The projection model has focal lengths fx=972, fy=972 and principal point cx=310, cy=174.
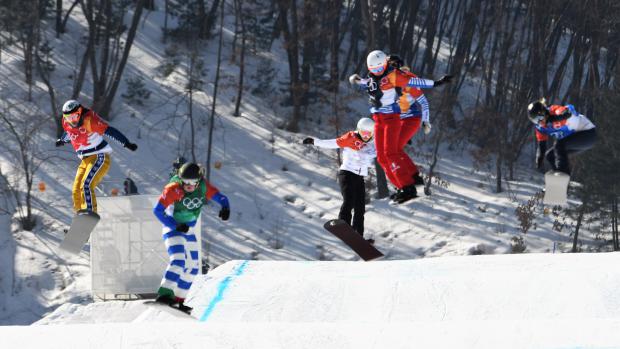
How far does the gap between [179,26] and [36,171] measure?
844 cm

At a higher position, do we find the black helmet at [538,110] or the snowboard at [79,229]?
the black helmet at [538,110]

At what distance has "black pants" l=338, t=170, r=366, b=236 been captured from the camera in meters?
13.8

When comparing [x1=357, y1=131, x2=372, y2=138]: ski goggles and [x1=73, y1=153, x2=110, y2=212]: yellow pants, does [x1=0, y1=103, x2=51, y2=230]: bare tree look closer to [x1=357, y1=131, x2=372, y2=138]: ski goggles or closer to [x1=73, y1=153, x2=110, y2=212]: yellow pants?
[x1=73, y1=153, x2=110, y2=212]: yellow pants

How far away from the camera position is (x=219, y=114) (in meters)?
28.2

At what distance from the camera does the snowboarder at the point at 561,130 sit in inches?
505

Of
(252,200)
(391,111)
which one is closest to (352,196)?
(391,111)

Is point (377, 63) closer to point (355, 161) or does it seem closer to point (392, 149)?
point (392, 149)

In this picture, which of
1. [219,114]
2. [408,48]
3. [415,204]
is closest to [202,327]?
[415,204]

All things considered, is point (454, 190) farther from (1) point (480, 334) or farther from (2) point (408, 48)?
(1) point (480, 334)

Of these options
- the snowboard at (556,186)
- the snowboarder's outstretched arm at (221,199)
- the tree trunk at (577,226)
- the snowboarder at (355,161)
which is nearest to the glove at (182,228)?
the snowboarder's outstretched arm at (221,199)

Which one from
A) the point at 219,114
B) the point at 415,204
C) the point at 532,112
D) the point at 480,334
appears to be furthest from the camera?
the point at 219,114

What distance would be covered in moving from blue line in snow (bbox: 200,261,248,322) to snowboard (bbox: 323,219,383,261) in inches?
72.1

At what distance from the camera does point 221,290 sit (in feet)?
46.5

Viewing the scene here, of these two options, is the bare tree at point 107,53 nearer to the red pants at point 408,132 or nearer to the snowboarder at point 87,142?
the snowboarder at point 87,142
